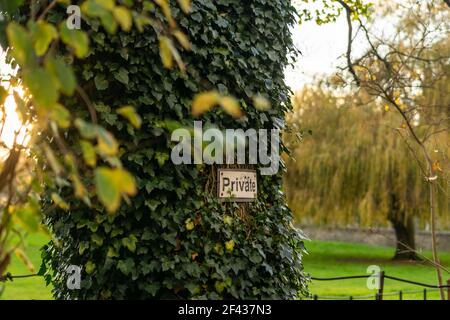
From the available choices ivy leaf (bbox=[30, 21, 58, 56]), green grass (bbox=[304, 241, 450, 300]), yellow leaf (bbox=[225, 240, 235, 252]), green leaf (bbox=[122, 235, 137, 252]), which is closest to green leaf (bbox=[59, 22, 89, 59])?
ivy leaf (bbox=[30, 21, 58, 56])

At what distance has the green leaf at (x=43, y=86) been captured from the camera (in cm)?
179

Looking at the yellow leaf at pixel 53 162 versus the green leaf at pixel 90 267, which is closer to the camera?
the yellow leaf at pixel 53 162

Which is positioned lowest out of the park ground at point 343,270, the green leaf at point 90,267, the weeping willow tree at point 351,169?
the park ground at point 343,270

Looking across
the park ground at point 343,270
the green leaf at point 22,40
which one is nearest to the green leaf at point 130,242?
the green leaf at point 22,40

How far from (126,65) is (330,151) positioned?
635 inches

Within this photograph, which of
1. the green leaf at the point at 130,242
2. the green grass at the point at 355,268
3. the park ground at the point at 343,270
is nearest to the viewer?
the green leaf at the point at 130,242

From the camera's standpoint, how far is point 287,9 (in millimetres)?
A: 5219

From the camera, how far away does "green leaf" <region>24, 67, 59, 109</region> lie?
1.79 m

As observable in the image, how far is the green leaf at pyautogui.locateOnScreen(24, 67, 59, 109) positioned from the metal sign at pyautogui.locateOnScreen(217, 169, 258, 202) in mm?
2849

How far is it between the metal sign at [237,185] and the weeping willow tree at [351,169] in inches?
574

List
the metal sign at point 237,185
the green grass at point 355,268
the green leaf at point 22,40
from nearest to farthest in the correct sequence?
1. the green leaf at point 22,40
2. the metal sign at point 237,185
3. the green grass at point 355,268

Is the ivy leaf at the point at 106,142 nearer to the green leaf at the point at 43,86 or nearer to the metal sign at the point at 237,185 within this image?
the green leaf at the point at 43,86

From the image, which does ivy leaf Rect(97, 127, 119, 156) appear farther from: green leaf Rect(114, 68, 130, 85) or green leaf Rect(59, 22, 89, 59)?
green leaf Rect(114, 68, 130, 85)

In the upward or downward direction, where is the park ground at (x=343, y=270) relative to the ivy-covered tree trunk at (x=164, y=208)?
downward
